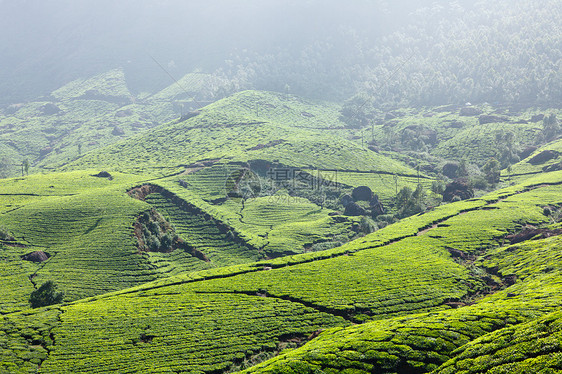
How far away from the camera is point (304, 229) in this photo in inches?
5256

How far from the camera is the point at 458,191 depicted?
152125 mm

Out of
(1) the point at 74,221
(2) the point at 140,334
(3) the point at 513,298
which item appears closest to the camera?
(3) the point at 513,298

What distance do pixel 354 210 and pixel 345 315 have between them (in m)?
86.7

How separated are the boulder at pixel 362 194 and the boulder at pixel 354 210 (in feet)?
32.6

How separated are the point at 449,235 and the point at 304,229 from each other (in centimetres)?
4910

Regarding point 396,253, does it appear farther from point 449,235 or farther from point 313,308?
point 313,308

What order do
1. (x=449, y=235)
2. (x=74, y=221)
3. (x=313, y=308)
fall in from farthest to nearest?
(x=74, y=221) → (x=449, y=235) → (x=313, y=308)

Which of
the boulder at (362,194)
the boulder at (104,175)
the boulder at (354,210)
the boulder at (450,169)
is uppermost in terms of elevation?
the boulder at (450,169)

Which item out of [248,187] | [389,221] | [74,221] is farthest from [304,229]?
[74,221]

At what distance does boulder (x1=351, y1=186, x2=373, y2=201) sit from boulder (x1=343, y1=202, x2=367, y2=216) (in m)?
9.95

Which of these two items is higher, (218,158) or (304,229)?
(218,158)

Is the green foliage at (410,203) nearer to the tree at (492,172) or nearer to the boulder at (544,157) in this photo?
the tree at (492,172)

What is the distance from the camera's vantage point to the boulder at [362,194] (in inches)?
6270

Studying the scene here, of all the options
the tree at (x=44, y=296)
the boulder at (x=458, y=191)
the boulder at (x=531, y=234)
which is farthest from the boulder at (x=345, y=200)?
the tree at (x=44, y=296)
